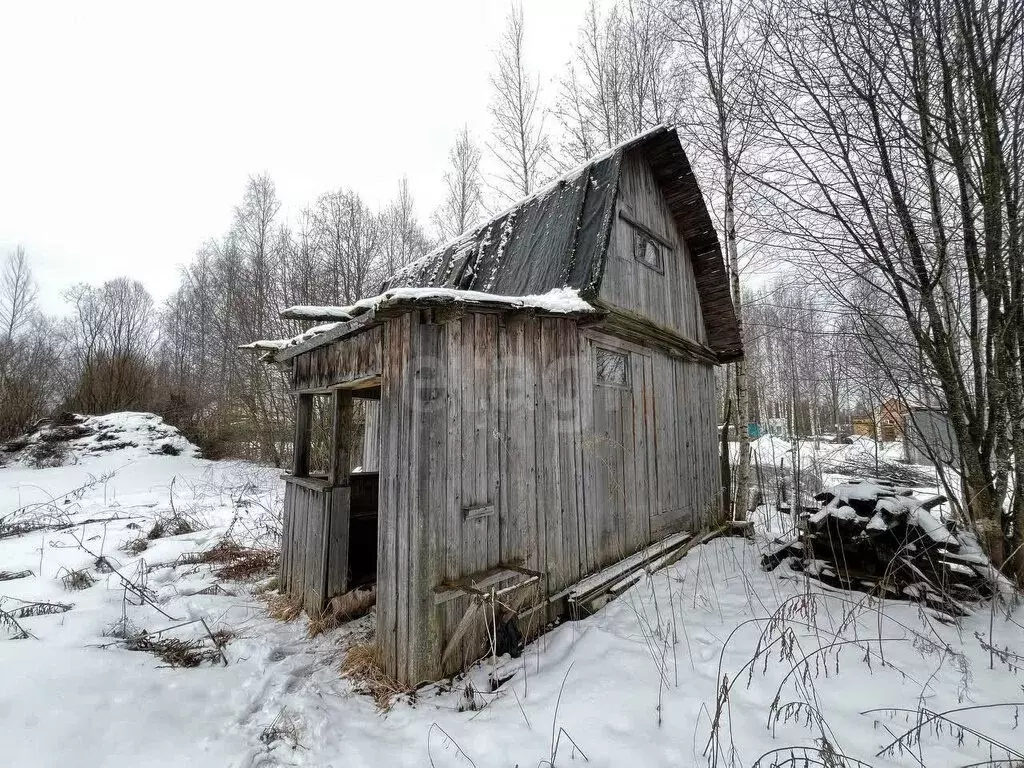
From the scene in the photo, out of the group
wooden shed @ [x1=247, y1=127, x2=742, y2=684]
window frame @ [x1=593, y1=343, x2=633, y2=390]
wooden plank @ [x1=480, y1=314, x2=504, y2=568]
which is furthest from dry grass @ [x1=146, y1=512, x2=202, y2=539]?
window frame @ [x1=593, y1=343, x2=633, y2=390]

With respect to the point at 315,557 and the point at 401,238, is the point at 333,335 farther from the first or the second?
the point at 401,238

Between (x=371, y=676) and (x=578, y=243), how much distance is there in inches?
178

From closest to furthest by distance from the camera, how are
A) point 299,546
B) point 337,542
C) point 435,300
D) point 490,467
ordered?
1. point 435,300
2. point 490,467
3. point 337,542
4. point 299,546

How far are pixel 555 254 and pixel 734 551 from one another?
4.77m

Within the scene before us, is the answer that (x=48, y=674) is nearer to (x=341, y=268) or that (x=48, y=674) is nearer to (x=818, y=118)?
(x=818, y=118)

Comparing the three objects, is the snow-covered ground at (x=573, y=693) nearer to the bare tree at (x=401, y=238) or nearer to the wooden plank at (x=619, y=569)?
the wooden plank at (x=619, y=569)

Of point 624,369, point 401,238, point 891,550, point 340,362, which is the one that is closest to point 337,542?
point 340,362

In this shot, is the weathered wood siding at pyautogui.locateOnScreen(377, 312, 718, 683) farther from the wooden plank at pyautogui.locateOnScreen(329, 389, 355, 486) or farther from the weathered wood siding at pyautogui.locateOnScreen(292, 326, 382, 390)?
the wooden plank at pyautogui.locateOnScreen(329, 389, 355, 486)

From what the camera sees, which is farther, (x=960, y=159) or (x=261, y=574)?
(x=261, y=574)

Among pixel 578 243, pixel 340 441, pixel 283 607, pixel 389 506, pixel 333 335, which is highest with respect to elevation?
pixel 578 243

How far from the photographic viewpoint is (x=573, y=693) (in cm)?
288

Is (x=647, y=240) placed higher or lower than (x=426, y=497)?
higher

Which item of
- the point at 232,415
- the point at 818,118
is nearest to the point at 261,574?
the point at 818,118

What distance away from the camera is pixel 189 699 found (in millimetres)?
2887
